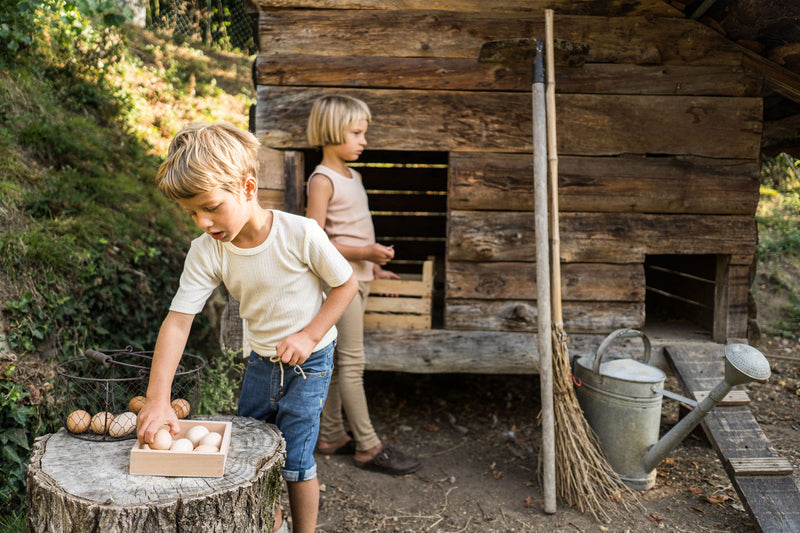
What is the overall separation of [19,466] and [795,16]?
448 centimetres

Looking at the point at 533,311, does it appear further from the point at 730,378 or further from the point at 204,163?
the point at 204,163

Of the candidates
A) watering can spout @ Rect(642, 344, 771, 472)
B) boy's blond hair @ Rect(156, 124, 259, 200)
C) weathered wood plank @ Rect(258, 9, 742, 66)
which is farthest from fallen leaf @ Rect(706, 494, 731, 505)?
boy's blond hair @ Rect(156, 124, 259, 200)

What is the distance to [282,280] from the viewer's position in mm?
2213

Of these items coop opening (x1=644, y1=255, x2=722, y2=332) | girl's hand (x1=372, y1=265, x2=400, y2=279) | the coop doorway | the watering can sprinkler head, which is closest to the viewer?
the watering can sprinkler head

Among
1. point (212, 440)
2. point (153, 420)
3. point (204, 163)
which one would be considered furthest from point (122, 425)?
point (204, 163)

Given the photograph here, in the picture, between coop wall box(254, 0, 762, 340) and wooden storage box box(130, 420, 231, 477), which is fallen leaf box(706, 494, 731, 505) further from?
wooden storage box box(130, 420, 231, 477)

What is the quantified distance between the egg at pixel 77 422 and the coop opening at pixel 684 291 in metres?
3.74

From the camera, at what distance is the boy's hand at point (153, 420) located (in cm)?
189

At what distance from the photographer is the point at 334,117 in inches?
130

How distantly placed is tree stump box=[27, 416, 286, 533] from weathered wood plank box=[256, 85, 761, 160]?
2222 mm

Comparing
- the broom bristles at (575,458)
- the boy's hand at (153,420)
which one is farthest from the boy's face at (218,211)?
the broom bristles at (575,458)

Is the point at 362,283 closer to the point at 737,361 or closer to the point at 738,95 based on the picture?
the point at 737,361

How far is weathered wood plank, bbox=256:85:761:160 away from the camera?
3.72m

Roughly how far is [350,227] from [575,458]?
176 centimetres
